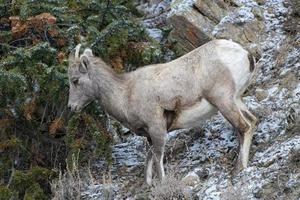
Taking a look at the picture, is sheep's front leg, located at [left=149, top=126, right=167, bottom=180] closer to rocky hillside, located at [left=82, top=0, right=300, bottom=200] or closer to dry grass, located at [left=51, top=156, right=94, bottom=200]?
rocky hillside, located at [left=82, top=0, right=300, bottom=200]

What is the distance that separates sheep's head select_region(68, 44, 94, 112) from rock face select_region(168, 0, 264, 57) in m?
2.18

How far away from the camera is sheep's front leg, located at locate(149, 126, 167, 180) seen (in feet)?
28.9

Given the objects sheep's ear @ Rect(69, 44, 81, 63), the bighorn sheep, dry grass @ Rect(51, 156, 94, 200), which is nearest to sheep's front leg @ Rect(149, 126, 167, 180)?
the bighorn sheep

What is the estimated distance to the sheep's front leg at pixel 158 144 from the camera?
881cm

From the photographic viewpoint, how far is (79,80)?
9.40m

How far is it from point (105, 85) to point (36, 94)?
3.67ft

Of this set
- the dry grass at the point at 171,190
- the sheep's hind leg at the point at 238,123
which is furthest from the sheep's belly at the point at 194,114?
the dry grass at the point at 171,190

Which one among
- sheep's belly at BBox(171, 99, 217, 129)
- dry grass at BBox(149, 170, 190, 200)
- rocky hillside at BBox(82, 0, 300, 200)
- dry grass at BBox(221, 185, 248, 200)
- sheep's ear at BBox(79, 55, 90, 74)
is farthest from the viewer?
sheep's ear at BBox(79, 55, 90, 74)

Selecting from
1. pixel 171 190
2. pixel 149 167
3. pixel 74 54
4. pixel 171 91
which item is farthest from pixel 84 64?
pixel 171 190

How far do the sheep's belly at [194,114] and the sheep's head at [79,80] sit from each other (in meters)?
1.35

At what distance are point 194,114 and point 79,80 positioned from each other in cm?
170

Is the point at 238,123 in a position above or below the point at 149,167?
above

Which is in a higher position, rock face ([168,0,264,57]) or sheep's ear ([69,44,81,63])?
sheep's ear ([69,44,81,63])

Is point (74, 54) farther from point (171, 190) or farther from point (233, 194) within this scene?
point (233, 194)
